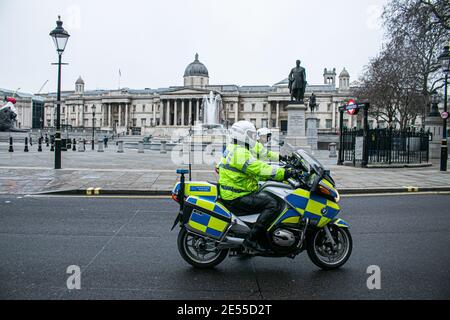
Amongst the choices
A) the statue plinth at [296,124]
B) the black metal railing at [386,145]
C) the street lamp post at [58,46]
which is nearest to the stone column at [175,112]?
the statue plinth at [296,124]

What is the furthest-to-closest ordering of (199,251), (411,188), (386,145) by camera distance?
(386,145) → (411,188) → (199,251)

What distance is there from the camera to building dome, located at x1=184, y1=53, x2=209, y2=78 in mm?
115312

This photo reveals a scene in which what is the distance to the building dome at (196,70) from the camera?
115 metres

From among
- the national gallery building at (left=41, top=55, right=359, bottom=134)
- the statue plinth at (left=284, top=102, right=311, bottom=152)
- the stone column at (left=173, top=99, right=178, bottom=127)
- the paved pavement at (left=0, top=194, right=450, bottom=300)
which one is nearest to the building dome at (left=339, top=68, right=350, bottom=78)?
the national gallery building at (left=41, top=55, right=359, bottom=134)

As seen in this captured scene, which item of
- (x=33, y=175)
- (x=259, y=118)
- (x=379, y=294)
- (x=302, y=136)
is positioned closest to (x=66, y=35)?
(x=33, y=175)

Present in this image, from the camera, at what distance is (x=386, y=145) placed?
67.2 ft

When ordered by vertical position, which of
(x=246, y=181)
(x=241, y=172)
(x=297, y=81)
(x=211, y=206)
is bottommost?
(x=211, y=206)

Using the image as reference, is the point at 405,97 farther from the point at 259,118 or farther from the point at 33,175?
the point at 259,118

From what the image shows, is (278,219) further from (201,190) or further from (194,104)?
(194,104)

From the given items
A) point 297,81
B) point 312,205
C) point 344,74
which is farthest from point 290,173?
point 344,74

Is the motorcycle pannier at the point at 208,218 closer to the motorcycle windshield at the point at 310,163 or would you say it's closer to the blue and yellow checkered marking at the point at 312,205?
the blue and yellow checkered marking at the point at 312,205

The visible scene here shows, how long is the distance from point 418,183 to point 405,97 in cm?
3708

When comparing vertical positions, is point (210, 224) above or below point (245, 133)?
below

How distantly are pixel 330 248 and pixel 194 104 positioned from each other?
109m
